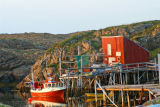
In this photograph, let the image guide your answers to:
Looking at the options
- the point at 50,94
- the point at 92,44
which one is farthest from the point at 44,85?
the point at 92,44

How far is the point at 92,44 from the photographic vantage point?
8025 cm

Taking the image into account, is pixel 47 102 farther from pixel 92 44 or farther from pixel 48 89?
pixel 92 44

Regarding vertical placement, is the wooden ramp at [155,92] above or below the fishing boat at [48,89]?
above

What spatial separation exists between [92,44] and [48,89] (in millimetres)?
23135

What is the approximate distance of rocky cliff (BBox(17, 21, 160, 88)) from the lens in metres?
76.6

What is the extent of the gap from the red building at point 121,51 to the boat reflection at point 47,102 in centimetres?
1154

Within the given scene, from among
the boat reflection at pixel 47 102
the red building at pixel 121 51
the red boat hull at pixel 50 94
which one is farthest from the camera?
the red building at pixel 121 51

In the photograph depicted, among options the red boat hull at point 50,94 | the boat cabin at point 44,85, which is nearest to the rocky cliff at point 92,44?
the boat cabin at point 44,85

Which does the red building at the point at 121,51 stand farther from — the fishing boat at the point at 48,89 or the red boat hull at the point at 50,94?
the red boat hull at the point at 50,94

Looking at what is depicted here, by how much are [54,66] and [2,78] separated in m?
26.6

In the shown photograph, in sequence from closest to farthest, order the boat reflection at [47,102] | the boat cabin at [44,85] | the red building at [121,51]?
1. the boat reflection at [47,102]
2. the red building at [121,51]
3. the boat cabin at [44,85]

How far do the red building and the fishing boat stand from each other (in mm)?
9790

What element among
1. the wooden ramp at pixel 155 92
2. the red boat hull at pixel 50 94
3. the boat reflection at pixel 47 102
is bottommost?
the boat reflection at pixel 47 102

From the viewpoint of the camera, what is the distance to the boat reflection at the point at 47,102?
50.5 meters
